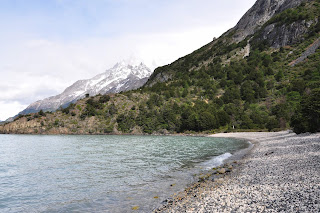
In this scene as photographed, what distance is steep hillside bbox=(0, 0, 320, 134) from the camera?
109 meters

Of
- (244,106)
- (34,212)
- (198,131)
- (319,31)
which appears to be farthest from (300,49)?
(34,212)

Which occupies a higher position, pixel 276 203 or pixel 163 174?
pixel 276 203

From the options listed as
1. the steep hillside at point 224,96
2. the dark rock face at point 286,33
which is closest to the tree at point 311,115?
the steep hillside at point 224,96

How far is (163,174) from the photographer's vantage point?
21188mm

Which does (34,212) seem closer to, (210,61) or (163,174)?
(163,174)

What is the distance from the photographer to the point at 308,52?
129 m

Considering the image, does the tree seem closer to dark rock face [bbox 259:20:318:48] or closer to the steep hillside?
the steep hillside

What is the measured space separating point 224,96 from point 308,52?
5633 cm

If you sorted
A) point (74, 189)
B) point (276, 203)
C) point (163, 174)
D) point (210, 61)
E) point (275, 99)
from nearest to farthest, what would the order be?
point (276, 203) → point (74, 189) → point (163, 174) → point (275, 99) → point (210, 61)

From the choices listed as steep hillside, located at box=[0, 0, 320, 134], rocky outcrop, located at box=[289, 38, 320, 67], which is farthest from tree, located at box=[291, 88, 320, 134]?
rocky outcrop, located at box=[289, 38, 320, 67]

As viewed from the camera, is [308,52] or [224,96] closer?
[308,52]

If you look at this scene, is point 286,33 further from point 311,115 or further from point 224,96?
point 311,115

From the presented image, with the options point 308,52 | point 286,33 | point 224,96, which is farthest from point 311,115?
point 286,33

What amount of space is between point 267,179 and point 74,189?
1409cm
